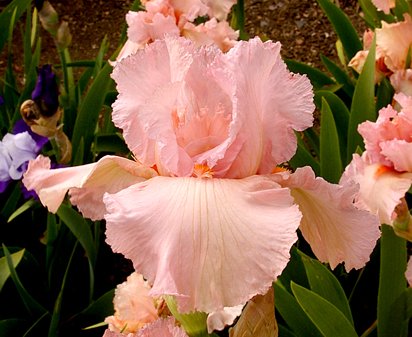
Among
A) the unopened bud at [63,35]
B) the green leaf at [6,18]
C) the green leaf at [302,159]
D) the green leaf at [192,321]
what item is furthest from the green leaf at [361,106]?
the green leaf at [6,18]

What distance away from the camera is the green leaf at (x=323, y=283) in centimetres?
120

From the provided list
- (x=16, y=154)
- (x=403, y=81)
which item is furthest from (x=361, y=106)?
Result: (x=16, y=154)

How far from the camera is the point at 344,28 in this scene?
2.16m

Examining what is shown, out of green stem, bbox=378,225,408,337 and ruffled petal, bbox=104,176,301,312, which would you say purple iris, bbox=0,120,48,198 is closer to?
green stem, bbox=378,225,408,337

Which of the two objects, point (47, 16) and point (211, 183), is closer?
point (211, 183)

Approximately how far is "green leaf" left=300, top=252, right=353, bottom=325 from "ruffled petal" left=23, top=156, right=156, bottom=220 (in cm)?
51

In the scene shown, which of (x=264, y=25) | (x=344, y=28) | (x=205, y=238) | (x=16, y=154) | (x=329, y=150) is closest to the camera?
(x=205, y=238)

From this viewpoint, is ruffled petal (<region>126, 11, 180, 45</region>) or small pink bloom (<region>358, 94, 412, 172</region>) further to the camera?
ruffled petal (<region>126, 11, 180, 45</region>)

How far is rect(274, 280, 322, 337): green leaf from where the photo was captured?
1.23m

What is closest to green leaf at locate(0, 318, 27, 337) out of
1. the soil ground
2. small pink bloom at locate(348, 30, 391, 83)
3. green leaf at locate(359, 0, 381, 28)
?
small pink bloom at locate(348, 30, 391, 83)

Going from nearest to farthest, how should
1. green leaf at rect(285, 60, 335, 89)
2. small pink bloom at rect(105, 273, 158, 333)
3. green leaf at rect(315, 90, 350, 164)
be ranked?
small pink bloom at rect(105, 273, 158, 333)
green leaf at rect(315, 90, 350, 164)
green leaf at rect(285, 60, 335, 89)

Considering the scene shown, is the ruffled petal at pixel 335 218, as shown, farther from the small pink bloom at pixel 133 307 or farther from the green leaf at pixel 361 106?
the green leaf at pixel 361 106

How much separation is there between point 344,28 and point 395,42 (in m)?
0.40

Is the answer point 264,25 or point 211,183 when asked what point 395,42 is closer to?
point 211,183
